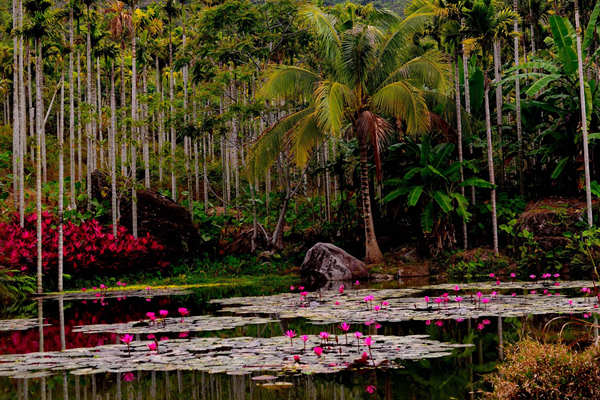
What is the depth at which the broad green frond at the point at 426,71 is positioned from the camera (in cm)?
1714

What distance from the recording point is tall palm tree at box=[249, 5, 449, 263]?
1661cm

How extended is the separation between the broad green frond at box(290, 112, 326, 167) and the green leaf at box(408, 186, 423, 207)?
3060mm

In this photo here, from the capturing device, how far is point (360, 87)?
57.7 feet

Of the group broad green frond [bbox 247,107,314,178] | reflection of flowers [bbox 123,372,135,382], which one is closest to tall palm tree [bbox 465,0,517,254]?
broad green frond [bbox 247,107,314,178]

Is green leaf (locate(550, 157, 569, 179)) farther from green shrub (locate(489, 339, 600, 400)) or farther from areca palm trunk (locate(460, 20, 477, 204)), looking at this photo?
green shrub (locate(489, 339, 600, 400))

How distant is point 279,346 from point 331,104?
10512mm

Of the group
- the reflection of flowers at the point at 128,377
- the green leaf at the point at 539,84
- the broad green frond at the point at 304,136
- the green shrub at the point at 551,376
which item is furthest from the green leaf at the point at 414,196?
the green shrub at the point at 551,376

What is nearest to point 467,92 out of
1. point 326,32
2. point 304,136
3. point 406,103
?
point 406,103

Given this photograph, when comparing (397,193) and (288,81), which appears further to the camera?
(397,193)

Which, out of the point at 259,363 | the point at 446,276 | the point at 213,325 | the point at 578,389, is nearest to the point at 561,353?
the point at 578,389

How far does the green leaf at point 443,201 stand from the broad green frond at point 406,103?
191 centimetres

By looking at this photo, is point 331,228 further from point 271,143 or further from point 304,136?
point 304,136

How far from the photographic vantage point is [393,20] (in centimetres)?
1916

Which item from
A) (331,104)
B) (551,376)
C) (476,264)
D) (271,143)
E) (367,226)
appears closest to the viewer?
(551,376)
